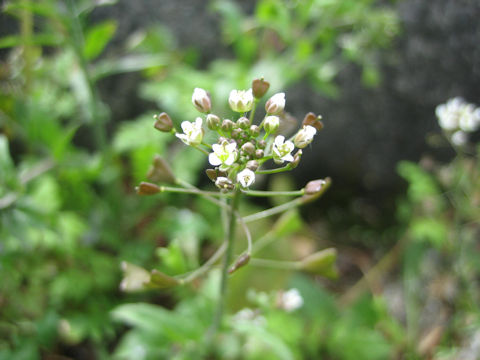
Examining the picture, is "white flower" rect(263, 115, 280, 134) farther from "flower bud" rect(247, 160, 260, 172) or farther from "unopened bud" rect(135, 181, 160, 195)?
"unopened bud" rect(135, 181, 160, 195)

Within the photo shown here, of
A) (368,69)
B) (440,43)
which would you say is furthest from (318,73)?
(440,43)

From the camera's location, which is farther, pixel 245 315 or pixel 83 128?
pixel 83 128

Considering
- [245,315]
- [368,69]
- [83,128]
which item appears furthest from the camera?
[83,128]

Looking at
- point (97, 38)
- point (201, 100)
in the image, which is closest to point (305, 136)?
point (201, 100)

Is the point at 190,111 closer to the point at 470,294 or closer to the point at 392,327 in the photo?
the point at 392,327

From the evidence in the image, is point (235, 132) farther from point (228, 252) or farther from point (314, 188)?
point (228, 252)

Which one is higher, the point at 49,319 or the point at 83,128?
the point at 83,128

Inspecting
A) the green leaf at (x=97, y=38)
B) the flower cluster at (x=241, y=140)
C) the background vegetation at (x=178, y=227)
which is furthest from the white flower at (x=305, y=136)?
the green leaf at (x=97, y=38)
